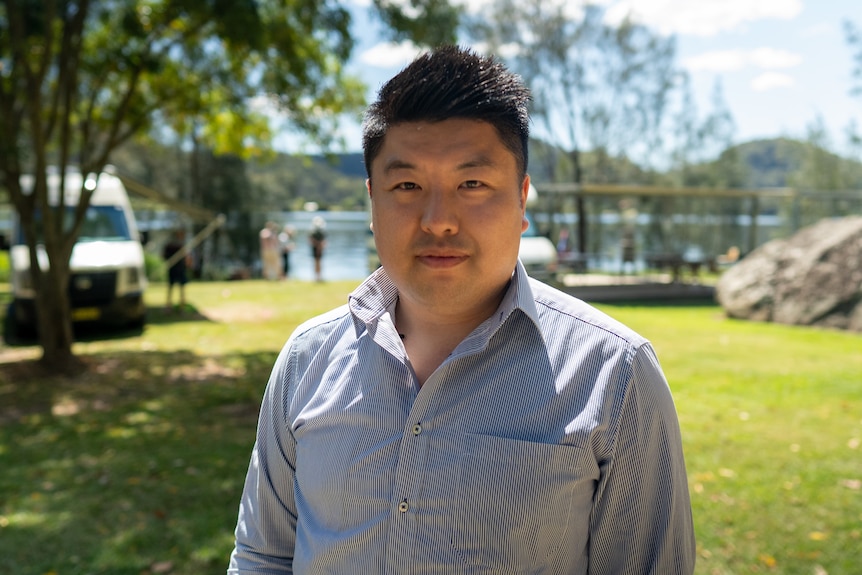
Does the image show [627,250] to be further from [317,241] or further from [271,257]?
[271,257]

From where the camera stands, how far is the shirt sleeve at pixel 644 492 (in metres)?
1.54

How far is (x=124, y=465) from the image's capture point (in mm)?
6289

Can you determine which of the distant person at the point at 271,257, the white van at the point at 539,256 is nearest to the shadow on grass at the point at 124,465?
the white van at the point at 539,256

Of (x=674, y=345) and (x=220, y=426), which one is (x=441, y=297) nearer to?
(x=220, y=426)

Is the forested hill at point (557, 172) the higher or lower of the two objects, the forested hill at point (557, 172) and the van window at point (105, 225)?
the higher

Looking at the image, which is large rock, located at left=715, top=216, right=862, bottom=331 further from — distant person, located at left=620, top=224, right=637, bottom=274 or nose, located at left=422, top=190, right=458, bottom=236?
nose, located at left=422, top=190, right=458, bottom=236

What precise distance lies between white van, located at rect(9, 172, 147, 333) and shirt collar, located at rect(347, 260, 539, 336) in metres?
11.7

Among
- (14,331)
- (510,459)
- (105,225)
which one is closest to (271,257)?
(105,225)

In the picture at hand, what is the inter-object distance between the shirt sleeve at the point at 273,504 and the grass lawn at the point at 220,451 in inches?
113

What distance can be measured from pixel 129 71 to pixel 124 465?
23.3 feet

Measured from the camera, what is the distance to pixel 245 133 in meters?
15.0

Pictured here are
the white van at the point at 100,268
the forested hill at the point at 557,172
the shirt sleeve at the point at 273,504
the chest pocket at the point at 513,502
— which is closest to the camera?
the chest pocket at the point at 513,502

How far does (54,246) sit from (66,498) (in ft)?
16.6

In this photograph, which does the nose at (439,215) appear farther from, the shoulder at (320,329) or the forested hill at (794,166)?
the forested hill at (794,166)
